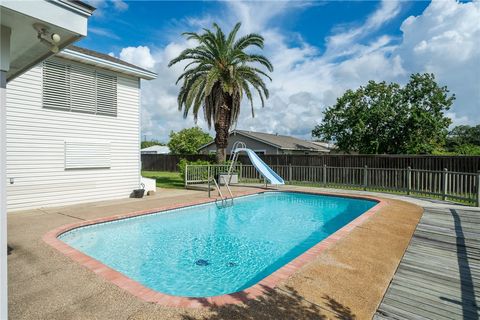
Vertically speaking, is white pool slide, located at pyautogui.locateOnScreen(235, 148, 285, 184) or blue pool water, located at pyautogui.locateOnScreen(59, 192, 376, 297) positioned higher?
white pool slide, located at pyautogui.locateOnScreen(235, 148, 285, 184)

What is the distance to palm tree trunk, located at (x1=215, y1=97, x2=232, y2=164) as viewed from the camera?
16359mm

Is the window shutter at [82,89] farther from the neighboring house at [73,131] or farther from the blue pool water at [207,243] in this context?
the blue pool water at [207,243]

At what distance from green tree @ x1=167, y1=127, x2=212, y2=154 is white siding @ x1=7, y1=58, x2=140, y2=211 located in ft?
80.8

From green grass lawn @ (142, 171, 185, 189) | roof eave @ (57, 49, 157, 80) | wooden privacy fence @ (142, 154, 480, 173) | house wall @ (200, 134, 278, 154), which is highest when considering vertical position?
roof eave @ (57, 49, 157, 80)

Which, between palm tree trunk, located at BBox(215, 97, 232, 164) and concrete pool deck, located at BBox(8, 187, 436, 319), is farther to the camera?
palm tree trunk, located at BBox(215, 97, 232, 164)

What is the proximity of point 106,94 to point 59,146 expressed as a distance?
8.75 ft

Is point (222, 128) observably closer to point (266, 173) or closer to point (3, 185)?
point (266, 173)

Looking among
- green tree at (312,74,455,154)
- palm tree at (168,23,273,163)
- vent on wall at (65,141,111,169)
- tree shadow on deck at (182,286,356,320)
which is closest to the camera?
tree shadow on deck at (182,286,356,320)

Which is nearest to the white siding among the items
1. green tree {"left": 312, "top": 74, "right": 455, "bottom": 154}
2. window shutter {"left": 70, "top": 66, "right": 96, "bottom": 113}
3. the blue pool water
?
window shutter {"left": 70, "top": 66, "right": 96, "bottom": 113}

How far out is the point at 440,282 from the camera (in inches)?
149

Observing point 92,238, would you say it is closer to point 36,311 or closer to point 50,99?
point 36,311

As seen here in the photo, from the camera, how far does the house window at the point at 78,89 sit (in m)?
9.28

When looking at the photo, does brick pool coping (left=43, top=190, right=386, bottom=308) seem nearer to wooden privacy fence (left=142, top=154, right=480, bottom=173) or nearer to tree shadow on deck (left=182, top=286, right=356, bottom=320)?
tree shadow on deck (left=182, top=286, right=356, bottom=320)

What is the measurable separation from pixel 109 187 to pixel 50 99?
380cm
